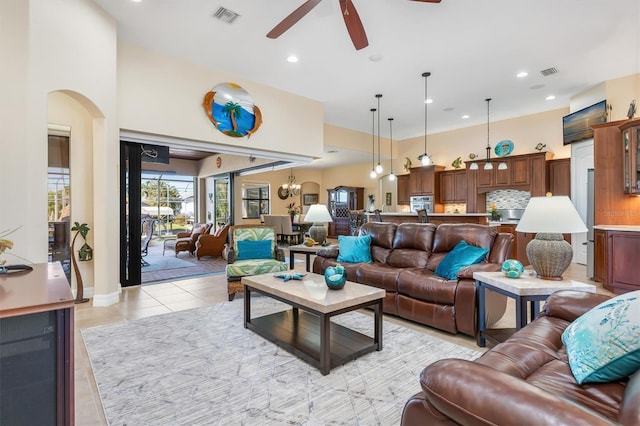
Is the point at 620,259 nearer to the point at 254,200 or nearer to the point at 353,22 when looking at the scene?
the point at 353,22

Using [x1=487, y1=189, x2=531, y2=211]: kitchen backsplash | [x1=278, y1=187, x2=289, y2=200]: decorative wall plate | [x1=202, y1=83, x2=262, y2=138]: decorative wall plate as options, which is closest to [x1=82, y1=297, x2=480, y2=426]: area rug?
[x1=202, y1=83, x2=262, y2=138]: decorative wall plate

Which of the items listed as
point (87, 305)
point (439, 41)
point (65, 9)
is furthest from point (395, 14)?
point (87, 305)

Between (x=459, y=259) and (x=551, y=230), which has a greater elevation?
(x=551, y=230)

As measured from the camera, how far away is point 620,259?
446cm

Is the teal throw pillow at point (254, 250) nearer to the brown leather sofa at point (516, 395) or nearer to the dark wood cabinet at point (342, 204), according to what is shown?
the brown leather sofa at point (516, 395)

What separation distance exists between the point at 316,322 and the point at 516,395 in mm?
2389

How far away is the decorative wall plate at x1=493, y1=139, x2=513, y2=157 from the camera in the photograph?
7.68m

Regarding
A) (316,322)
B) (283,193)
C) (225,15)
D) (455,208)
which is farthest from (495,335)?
(283,193)

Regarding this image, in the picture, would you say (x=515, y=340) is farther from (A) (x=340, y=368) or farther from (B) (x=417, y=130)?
(B) (x=417, y=130)

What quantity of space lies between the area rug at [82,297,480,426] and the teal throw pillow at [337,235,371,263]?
1.03 meters

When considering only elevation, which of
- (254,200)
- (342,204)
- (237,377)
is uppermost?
(254,200)

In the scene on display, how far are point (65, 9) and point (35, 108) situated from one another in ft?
4.07

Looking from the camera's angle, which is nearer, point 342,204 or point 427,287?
point 427,287

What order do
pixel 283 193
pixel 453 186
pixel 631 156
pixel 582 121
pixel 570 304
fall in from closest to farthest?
1. pixel 570 304
2. pixel 631 156
3. pixel 582 121
4. pixel 453 186
5. pixel 283 193
